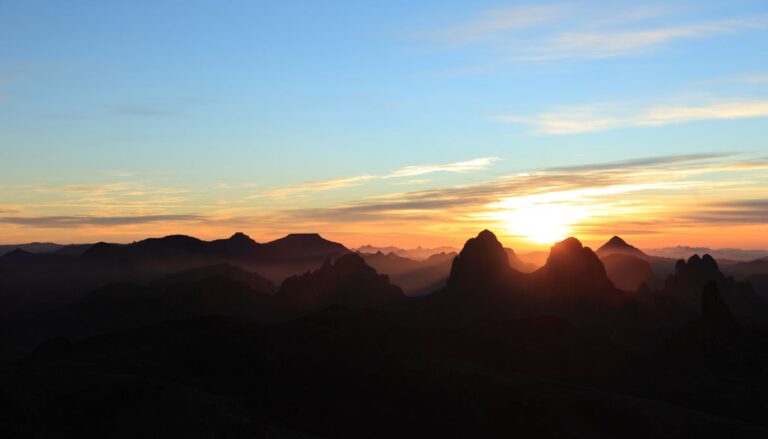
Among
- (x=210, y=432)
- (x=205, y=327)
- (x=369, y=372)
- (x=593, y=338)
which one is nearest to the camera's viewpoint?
(x=210, y=432)

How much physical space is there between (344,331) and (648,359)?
60.2m

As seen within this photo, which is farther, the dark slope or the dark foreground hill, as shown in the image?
the dark foreground hill

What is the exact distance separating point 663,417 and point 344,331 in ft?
200

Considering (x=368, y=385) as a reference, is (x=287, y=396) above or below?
above

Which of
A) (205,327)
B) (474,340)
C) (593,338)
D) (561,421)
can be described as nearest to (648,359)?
(593,338)

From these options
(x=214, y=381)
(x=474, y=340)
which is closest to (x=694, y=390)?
(x=474, y=340)

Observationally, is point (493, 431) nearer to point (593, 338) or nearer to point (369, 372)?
point (369, 372)

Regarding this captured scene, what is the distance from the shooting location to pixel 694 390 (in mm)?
119875

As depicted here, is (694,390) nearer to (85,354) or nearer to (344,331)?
(344,331)

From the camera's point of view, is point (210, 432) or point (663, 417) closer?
point (210, 432)

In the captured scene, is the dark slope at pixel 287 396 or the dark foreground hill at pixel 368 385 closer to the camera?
the dark slope at pixel 287 396

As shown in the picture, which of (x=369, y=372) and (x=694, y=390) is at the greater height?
(x=369, y=372)

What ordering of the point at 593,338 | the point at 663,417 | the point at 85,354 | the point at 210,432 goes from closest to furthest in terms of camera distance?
the point at 210,432 → the point at 663,417 → the point at 85,354 → the point at 593,338

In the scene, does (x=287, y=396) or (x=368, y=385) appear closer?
(x=287, y=396)
